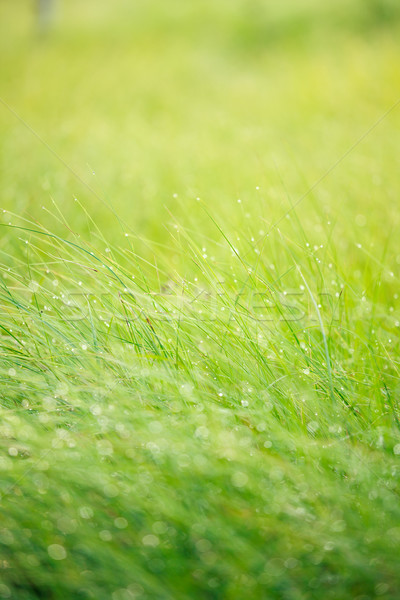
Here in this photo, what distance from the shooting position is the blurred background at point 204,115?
2.95m

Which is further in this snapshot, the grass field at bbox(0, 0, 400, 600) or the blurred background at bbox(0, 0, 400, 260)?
the blurred background at bbox(0, 0, 400, 260)

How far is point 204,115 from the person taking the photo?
5.27 meters

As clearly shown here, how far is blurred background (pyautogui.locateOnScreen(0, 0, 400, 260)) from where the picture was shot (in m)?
2.95

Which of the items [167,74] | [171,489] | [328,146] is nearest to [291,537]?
[171,489]

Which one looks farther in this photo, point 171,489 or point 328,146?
point 328,146

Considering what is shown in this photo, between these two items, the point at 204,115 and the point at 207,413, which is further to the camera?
the point at 204,115

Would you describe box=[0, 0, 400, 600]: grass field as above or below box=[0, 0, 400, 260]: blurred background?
below

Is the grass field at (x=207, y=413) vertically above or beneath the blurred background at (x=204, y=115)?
beneath

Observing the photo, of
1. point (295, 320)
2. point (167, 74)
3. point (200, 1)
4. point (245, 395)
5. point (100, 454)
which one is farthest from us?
point (200, 1)

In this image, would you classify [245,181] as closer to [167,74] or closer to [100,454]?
[100,454]

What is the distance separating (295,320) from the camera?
160cm

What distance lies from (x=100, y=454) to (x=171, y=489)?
0.67 ft

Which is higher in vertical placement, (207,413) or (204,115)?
(204,115)

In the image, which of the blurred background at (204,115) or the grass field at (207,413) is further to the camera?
the blurred background at (204,115)
